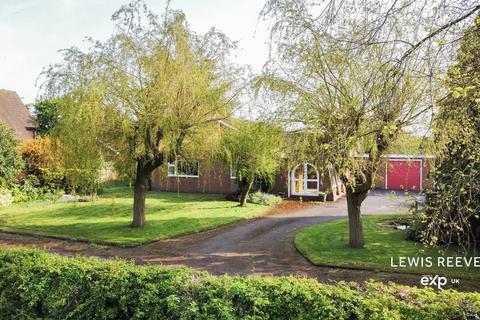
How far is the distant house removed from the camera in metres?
34.8

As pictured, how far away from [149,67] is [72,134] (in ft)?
11.5

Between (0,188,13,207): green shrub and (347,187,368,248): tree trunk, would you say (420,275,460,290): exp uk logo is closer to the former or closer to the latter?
(347,187,368,248): tree trunk

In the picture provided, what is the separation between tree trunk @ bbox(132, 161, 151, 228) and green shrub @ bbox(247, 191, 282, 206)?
30.1 ft

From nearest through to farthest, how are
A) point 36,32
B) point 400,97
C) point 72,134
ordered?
point 400,97, point 36,32, point 72,134

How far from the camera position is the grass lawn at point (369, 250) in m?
10.2

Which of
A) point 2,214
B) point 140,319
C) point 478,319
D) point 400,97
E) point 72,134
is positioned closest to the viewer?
point 478,319

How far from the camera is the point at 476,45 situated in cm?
515

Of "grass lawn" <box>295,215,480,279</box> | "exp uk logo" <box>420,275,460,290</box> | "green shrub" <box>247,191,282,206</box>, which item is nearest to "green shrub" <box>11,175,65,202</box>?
"green shrub" <box>247,191,282,206</box>

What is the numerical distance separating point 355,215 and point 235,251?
4165mm

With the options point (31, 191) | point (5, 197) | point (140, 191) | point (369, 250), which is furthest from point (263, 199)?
point (5, 197)

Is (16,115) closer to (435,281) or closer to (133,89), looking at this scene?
(133,89)

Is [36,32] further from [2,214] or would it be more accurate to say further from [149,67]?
[2,214]

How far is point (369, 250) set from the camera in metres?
12.0

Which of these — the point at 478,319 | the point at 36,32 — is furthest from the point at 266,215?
the point at 478,319
